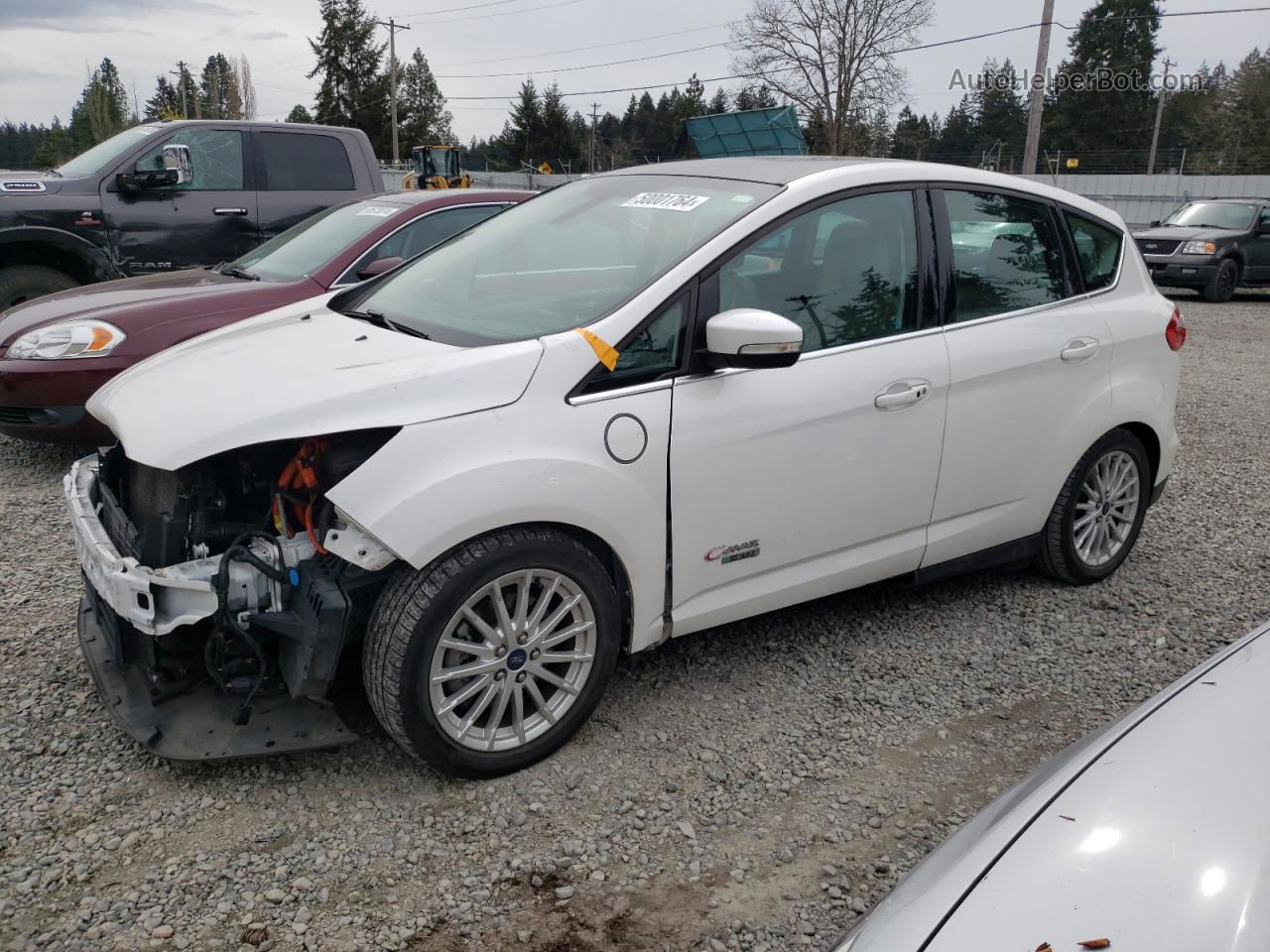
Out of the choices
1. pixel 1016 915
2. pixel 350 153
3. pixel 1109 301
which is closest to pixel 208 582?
pixel 1016 915

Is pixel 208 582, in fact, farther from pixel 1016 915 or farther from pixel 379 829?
pixel 1016 915

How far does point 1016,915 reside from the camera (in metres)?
1.45

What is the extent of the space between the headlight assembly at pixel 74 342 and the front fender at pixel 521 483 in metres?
3.14

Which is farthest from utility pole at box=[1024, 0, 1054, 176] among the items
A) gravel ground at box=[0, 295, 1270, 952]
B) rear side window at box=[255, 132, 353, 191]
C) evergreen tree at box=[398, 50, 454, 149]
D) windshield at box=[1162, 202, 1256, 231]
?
evergreen tree at box=[398, 50, 454, 149]

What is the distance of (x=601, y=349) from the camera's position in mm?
2824

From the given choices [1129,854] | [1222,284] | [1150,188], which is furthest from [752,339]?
[1150,188]

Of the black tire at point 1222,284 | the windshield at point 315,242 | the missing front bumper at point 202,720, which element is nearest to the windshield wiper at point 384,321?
the missing front bumper at point 202,720

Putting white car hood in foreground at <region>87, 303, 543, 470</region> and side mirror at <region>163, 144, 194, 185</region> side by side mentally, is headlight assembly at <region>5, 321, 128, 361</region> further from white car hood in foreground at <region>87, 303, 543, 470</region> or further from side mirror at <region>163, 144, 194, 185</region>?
side mirror at <region>163, 144, 194, 185</region>

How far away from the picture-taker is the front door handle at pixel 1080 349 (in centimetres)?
387

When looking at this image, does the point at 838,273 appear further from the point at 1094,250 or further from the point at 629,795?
the point at 629,795

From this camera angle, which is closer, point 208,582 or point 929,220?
point 208,582

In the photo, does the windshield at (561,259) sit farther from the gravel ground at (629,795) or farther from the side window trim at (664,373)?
the gravel ground at (629,795)

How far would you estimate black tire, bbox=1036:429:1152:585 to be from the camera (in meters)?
4.09

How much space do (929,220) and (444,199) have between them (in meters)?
3.43
